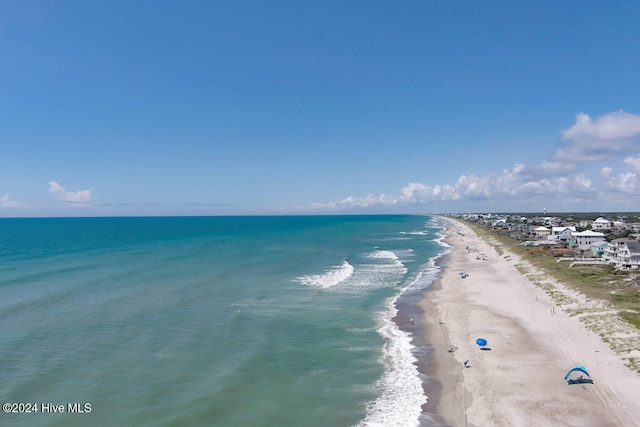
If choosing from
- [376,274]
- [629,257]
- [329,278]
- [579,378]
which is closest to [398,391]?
[579,378]

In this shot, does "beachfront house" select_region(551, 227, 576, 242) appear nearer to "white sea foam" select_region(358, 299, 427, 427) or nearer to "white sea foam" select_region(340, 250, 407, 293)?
"white sea foam" select_region(340, 250, 407, 293)

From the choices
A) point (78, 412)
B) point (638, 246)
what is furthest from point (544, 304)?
point (78, 412)

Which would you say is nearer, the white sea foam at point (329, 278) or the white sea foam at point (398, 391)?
the white sea foam at point (398, 391)

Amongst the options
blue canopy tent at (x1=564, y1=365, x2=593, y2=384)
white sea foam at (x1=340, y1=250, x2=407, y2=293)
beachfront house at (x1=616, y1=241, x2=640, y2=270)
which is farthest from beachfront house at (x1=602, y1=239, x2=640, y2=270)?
blue canopy tent at (x1=564, y1=365, x2=593, y2=384)

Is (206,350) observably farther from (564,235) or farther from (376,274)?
(564,235)

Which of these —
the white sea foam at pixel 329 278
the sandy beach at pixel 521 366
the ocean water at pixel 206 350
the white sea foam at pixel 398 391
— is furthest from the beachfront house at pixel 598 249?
the white sea foam at pixel 398 391

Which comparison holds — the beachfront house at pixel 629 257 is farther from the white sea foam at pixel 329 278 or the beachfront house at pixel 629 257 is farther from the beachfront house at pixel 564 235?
the white sea foam at pixel 329 278

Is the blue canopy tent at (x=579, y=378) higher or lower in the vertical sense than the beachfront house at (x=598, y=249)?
lower
